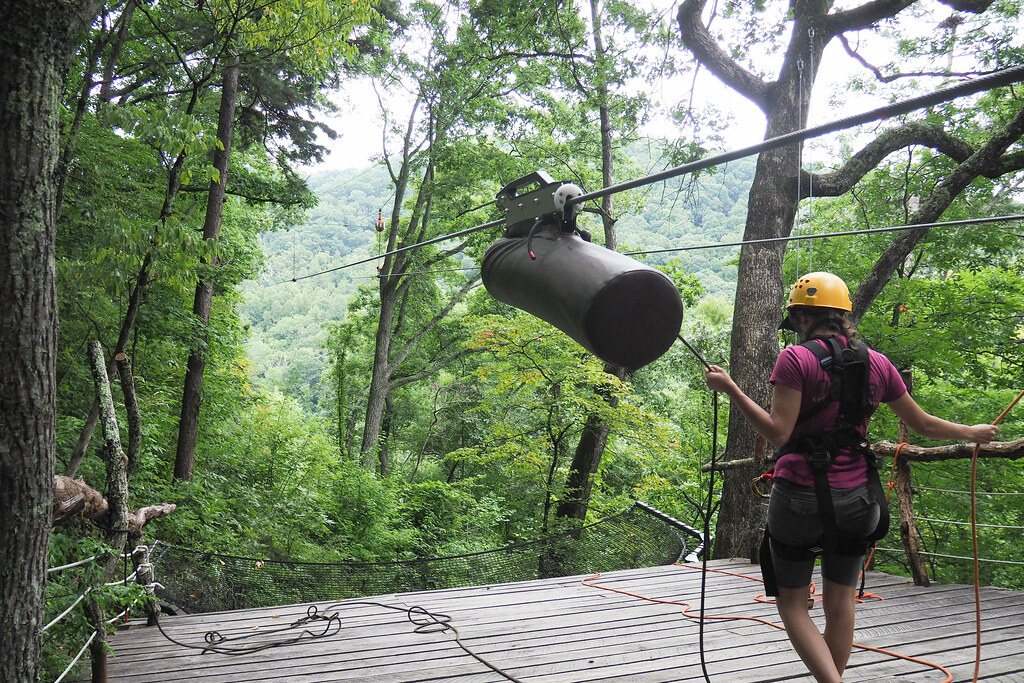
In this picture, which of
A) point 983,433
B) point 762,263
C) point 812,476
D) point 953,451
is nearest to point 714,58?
point 762,263

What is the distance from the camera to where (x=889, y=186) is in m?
8.66

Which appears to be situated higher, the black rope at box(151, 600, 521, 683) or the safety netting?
the black rope at box(151, 600, 521, 683)

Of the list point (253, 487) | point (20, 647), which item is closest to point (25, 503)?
point (20, 647)

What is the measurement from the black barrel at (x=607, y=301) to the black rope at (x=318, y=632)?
2027 mm

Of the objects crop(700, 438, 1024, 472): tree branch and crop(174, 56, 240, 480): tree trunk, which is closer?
crop(700, 438, 1024, 472): tree branch

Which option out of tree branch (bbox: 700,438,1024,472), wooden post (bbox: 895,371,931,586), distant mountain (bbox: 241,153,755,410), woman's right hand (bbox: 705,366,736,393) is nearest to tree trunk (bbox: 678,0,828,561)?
wooden post (bbox: 895,371,931,586)

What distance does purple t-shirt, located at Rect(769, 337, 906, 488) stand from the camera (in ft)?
6.61

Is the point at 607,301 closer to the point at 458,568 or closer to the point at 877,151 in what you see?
the point at 458,568

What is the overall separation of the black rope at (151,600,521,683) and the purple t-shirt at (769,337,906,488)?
1610 mm

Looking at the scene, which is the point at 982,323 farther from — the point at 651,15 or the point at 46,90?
the point at 46,90

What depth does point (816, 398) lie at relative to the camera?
204cm

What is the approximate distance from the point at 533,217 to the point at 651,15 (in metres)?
8.81

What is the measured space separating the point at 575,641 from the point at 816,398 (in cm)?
201

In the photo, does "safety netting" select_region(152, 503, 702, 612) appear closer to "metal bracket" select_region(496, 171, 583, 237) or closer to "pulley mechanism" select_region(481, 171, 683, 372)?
"metal bracket" select_region(496, 171, 583, 237)
